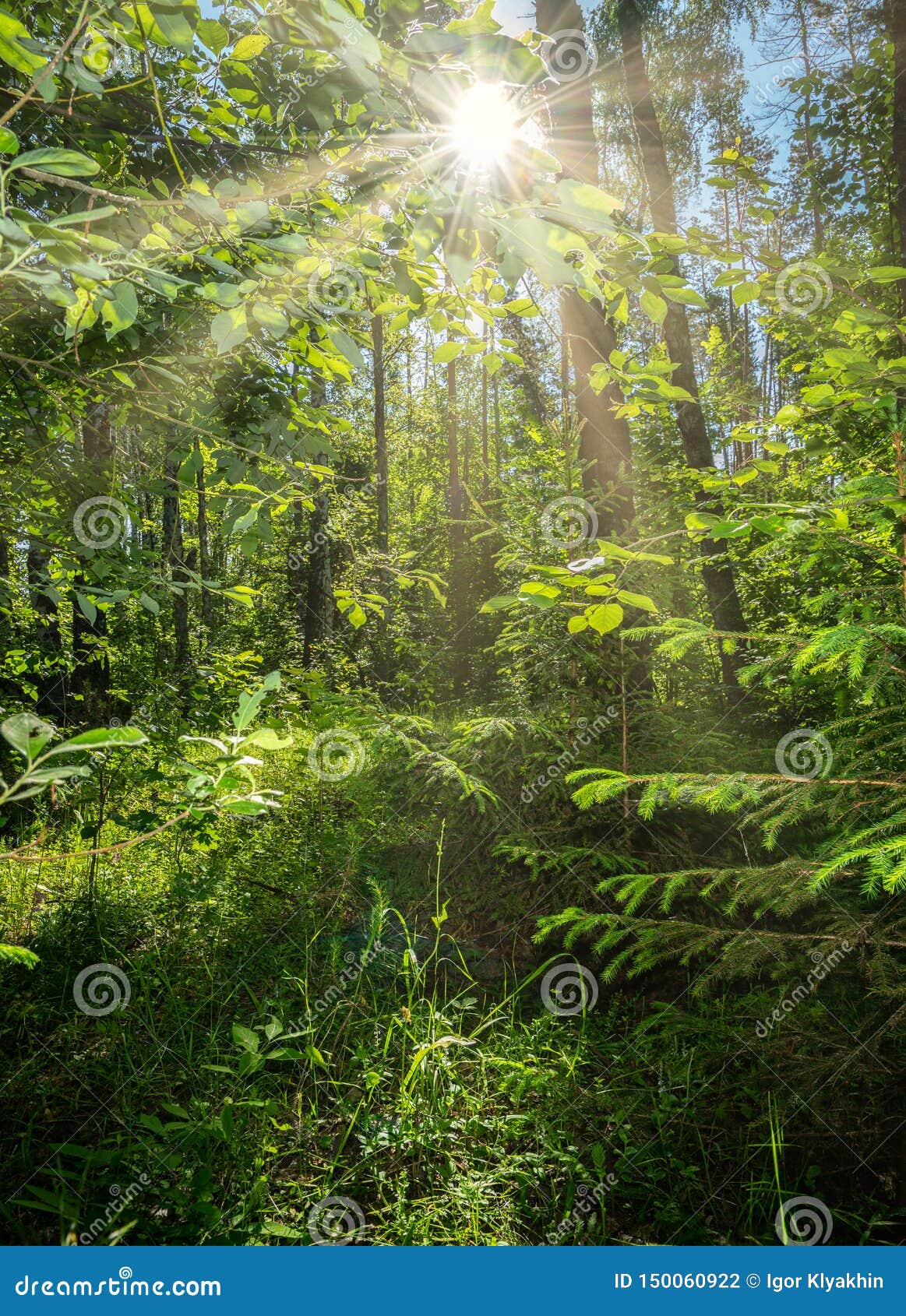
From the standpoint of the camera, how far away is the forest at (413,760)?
1.24 m

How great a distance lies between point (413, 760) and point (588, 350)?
2824mm

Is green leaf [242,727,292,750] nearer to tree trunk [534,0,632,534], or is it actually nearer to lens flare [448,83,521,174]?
lens flare [448,83,521,174]

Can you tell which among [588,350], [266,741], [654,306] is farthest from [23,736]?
[588,350]

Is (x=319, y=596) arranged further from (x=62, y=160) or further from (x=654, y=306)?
(x=62, y=160)

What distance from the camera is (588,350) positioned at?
423cm

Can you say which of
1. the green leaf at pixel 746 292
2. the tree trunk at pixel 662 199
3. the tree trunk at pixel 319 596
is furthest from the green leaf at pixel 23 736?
the tree trunk at pixel 319 596

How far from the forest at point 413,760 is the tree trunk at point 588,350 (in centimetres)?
6

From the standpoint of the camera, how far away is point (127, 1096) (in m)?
2.19

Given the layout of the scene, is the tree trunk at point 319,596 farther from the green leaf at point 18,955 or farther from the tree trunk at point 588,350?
the green leaf at point 18,955

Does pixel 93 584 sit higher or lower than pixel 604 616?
higher

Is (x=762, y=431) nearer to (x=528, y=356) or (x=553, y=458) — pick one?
(x=553, y=458)

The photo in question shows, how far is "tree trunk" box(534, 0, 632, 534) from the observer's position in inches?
158

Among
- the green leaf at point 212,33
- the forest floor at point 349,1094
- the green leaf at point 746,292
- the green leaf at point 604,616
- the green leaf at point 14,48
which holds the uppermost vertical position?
the green leaf at point 212,33
